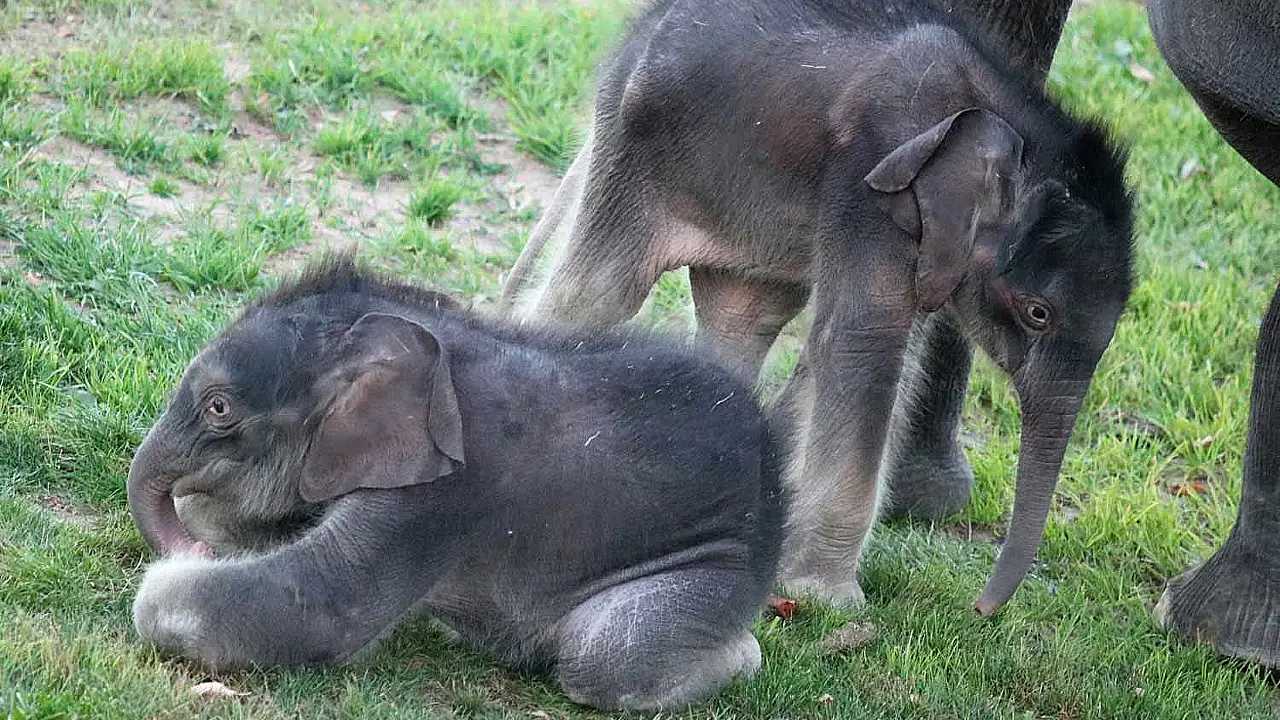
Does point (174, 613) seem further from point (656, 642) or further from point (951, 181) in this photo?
point (951, 181)

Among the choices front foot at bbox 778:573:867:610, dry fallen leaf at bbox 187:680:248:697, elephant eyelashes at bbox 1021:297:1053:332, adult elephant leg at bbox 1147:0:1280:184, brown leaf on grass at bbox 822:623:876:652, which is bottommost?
front foot at bbox 778:573:867:610

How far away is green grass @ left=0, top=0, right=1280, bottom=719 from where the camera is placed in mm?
4609

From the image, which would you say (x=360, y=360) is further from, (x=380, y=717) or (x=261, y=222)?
(x=261, y=222)

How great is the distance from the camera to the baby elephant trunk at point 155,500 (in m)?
4.58

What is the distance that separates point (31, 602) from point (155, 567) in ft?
1.12

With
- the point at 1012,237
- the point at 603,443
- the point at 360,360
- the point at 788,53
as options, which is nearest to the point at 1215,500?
the point at 1012,237

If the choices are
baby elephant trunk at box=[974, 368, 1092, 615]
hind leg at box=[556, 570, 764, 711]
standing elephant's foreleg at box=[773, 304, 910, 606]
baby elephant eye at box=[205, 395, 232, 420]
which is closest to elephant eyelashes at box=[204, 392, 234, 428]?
baby elephant eye at box=[205, 395, 232, 420]

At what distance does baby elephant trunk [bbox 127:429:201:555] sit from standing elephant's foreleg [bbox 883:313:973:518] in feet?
8.11

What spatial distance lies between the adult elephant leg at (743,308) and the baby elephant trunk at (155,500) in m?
1.91

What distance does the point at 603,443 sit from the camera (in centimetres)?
462

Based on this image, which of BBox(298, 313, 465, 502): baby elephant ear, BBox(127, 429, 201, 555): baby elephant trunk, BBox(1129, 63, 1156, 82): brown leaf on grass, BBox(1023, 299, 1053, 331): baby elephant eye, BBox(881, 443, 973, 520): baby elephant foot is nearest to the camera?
BBox(298, 313, 465, 502): baby elephant ear

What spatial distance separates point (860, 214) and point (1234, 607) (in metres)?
1.68

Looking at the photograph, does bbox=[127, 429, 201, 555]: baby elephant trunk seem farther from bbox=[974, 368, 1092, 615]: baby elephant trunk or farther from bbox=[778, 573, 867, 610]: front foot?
bbox=[974, 368, 1092, 615]: baby elephant trunk

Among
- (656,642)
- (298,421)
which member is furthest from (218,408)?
(656,642)
